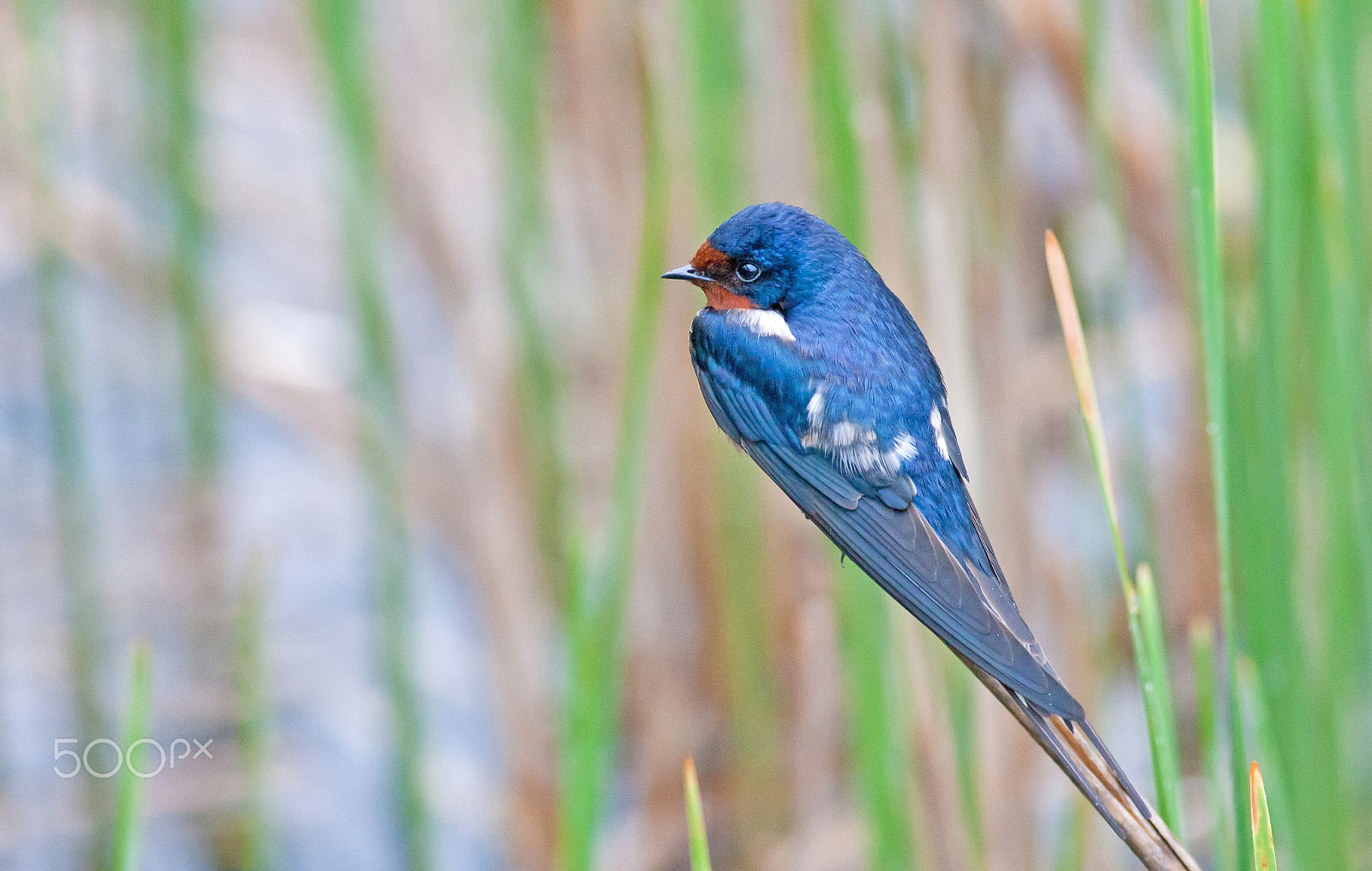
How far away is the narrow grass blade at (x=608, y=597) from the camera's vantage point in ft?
2.96

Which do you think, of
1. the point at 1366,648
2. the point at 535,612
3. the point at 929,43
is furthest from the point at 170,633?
the point at 1366,648

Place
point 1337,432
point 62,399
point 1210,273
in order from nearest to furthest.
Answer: point 1210,273
point 1337,432
point 62,399

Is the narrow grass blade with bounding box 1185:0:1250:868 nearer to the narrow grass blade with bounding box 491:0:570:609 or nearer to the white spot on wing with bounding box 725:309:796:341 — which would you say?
the white spot on wing with bounding box 725:309:796:341

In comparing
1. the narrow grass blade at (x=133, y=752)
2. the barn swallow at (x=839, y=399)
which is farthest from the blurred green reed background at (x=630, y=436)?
the barn swallow at (x=839, y=399)

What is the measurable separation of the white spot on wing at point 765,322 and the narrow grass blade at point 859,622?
117 millimetres

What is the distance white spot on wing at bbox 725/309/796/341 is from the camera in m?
0.92

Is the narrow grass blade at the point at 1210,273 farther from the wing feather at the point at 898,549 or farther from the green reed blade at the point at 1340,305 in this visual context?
the green reed blade at the point at 1340,305

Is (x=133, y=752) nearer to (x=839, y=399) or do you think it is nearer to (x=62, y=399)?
(x=839, y=399)

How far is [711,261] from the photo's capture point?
36.6 inches

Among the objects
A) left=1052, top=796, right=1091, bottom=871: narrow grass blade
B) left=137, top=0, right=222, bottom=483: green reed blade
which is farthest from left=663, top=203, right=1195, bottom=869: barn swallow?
left=137, top=0, right=222, bottom=483: green reed blade

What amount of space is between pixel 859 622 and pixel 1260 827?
0.53 m

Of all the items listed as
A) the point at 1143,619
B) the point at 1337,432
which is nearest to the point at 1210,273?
the point at 1143,619

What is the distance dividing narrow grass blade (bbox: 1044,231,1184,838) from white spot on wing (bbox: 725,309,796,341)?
250mm

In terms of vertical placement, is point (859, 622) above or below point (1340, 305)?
below
